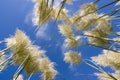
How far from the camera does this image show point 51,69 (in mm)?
3406

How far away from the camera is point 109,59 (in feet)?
9.20

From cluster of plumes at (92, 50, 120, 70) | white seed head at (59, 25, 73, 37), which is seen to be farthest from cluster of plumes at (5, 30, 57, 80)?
cluster of plumes at (92, 50, 120, 70)

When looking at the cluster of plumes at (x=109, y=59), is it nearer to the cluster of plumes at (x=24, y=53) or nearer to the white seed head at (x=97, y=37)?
the white seed head at (x=97, y=37)

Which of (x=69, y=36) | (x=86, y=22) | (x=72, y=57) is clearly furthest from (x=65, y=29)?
(x=72, y=57)

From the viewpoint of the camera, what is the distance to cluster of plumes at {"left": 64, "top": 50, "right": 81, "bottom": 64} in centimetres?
337

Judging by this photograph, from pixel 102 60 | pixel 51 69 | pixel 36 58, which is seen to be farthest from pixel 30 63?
pixel 102 60

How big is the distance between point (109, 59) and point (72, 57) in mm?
682

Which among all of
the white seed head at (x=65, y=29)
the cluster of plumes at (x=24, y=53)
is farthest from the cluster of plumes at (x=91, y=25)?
the cluster of plumes at (x=24, y=53)

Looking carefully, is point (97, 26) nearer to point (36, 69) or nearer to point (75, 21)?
point (75, 21)

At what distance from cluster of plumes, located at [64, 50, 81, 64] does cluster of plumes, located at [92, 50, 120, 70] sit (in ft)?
1.58

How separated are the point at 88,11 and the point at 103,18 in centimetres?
22

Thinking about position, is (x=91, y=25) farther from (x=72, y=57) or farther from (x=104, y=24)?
(x=72, y=57)

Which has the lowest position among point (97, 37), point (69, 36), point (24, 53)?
point (24, 53)

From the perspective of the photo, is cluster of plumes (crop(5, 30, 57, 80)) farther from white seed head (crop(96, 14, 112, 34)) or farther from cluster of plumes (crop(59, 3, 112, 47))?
white seed head (crop(96, 14, 112, 34))
